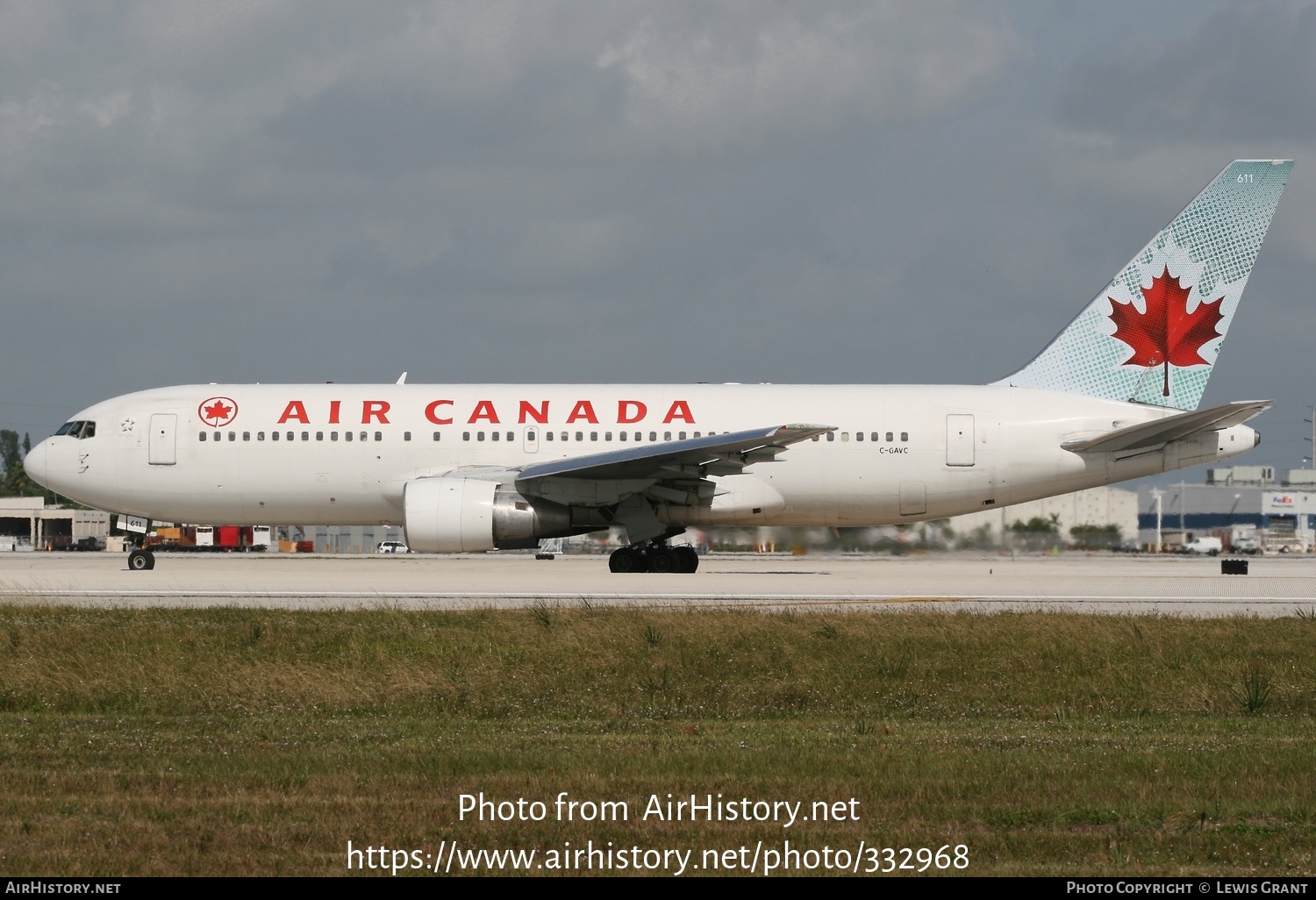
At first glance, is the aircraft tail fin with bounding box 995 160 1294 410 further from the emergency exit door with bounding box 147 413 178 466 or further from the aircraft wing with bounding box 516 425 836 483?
the emergency exit door with bounding box 147 413 178 466

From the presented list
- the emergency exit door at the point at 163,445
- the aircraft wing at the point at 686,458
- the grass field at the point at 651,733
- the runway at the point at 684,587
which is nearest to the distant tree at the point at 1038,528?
the runway at the point at 684,587

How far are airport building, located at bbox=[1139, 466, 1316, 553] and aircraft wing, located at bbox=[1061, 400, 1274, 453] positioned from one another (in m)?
55.6

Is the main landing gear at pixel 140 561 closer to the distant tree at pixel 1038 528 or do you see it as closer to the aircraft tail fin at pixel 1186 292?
the aircraft tail fin at pixel 1186 292

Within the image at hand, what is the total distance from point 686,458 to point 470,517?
417cm

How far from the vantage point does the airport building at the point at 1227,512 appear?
275 feet

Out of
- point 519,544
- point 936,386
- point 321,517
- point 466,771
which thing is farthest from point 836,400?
point 466,771

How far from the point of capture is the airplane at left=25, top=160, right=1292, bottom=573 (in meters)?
27.8

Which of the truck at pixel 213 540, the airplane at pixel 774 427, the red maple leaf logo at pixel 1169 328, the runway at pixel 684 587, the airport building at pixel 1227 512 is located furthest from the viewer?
the airport building at pixel 1227 512

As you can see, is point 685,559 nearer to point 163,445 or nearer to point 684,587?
point 684,587

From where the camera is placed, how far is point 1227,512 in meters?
108

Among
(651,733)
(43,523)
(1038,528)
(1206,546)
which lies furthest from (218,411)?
(1206,546)

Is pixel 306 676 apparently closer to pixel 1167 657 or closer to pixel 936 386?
pixel 1167 657

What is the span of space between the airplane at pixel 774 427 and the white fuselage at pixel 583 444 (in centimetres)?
4

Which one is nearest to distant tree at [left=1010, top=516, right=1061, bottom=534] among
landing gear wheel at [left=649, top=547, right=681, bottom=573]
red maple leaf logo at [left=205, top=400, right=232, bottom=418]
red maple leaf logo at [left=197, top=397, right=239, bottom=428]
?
landing gear wheel at [left=649, top=547, right=681, bottom=573]
